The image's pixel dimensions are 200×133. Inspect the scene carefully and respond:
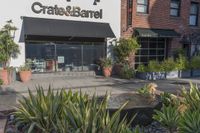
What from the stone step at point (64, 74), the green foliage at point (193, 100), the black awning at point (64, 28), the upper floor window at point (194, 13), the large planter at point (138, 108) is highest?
the upper floor window at point (194, 13)

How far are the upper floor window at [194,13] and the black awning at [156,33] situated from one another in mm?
2622

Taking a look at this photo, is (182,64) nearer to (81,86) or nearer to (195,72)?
(195,72)

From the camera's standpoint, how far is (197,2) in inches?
851

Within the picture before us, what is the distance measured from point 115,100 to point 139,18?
1281 cm

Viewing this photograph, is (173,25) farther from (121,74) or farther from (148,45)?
(121,74)

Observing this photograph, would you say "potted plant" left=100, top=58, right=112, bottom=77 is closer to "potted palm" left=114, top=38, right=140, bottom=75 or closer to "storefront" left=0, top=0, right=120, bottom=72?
"potted palm" left=114, top=38, right=140, bottom=75

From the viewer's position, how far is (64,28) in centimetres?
1600

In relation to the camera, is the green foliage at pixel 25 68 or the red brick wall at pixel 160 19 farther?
the red brick wall at pixel 160 19

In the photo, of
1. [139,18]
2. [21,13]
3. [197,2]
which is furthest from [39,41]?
[197,2]

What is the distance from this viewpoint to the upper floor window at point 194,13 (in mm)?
21573

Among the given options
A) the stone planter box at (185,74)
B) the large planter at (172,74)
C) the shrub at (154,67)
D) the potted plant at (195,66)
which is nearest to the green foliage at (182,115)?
the shrub at (154,67)

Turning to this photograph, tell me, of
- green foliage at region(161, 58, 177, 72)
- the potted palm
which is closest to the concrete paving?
the potted palm

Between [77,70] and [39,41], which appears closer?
[39,41]

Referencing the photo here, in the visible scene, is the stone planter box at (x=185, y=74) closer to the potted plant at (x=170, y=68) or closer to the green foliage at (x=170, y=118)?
the potted plant at (x=170, y=68)
